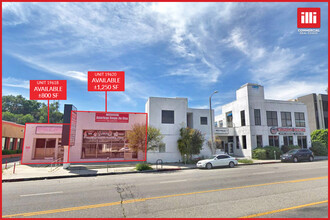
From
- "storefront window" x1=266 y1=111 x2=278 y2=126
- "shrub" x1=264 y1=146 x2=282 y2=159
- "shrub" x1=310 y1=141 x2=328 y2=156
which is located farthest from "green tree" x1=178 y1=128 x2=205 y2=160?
"shrub" x1=310 y1=141 x2=328 y2=156

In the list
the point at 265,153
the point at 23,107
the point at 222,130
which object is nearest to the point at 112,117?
the point at 222,130

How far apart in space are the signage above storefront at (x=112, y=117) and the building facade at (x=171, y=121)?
10.2 ft

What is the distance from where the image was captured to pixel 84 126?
71.8 feet

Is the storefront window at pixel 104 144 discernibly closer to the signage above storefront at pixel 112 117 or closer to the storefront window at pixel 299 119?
the signage above storefront at pixel 112 117

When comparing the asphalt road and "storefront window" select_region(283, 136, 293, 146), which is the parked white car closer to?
the asphalt road

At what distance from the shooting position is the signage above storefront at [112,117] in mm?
22406

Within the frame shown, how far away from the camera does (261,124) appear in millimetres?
26953

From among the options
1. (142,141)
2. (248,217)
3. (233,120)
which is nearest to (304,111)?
(233,120)

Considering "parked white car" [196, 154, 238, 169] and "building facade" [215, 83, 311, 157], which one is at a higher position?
"building facade" [215, 83, 311, 157]

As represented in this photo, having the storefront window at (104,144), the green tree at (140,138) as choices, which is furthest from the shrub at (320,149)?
the storefront window at (104,144)

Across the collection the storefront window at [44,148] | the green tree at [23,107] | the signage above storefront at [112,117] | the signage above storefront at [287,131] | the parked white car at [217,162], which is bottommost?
the parked white car at [217,162]

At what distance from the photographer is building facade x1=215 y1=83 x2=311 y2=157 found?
26672 millimetres

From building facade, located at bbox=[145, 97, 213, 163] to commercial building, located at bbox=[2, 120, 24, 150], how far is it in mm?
20459

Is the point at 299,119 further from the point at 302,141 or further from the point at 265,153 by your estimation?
the point at 265,153
